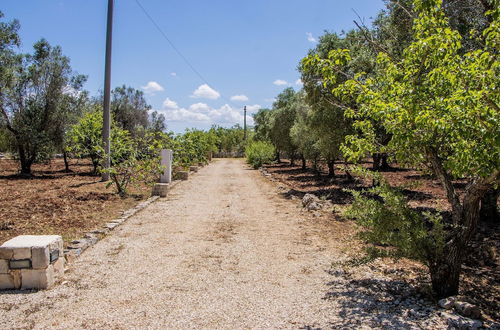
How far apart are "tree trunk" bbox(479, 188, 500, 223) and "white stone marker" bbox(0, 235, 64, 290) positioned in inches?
337

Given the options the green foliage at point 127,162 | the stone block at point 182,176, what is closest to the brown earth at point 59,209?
the green foliage at point 127,162

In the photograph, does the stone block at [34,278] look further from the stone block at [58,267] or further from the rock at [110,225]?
the rock at [110,225]

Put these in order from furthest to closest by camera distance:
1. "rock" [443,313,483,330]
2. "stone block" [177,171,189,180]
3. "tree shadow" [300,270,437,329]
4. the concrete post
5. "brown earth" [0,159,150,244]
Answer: "stone block" [177,171,189,180] < the concrete post < "brown earth" [0,159,150,244] < "tree shadow" [300,270,437,329] < "rock" [443,313,483,330]

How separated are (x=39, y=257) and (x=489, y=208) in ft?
28.9

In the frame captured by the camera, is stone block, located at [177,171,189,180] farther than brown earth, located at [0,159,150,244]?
Yes

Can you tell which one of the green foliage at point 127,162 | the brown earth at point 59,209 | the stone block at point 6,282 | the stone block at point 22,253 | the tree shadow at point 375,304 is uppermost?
the green foliage at point 127,162

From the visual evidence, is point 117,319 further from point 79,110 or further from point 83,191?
point 79,110

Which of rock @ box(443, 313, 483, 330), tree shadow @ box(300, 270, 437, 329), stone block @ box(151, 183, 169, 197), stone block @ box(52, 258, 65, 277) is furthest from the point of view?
stone block @ box(151, 183, 169, 197)

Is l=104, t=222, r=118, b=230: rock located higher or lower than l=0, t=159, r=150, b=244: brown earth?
lower

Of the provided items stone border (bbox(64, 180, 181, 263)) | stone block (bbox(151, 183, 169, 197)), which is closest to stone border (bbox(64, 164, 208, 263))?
stone border (bbox(64, 180, 181, 263))

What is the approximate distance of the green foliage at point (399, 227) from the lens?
4047 mm

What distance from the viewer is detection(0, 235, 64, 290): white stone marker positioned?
13.9 feet

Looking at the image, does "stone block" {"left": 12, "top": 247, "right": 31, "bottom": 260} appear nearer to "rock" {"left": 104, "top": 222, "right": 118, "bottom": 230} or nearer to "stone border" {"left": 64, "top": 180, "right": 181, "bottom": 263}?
"stone border" {"left": 64, "top": 180, "right": 181, "bottom": 263}

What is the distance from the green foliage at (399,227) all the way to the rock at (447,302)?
42 cm
